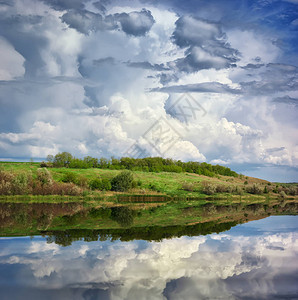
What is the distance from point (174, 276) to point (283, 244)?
970 centimetres

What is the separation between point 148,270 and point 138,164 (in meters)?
92.3

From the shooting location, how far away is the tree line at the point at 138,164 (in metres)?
82.8

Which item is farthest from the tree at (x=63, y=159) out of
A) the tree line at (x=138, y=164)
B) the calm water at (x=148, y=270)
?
the calm water at (x=148, y=270)

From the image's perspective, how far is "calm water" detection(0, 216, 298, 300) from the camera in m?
8.77

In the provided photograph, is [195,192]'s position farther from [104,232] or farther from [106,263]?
[106,263]

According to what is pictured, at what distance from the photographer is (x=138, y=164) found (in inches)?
4060

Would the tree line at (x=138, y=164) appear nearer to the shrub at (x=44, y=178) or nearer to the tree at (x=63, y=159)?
the tree at (x=63, y=159)

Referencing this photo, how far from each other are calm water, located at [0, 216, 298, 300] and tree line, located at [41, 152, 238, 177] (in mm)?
68054

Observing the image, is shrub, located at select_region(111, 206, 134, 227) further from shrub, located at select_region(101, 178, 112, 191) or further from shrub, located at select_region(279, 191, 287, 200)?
shrub, located at select_region(279, 191, 287, 200)

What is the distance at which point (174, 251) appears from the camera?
14.0 m

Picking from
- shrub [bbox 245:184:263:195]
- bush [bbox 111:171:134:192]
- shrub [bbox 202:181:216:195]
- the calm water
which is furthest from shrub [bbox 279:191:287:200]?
the calm water

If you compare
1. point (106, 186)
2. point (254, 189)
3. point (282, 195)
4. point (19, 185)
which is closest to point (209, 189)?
point (254, 189)

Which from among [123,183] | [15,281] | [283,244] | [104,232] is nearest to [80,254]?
[15,281]

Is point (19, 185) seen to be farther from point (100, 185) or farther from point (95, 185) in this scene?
point (100, 185)
